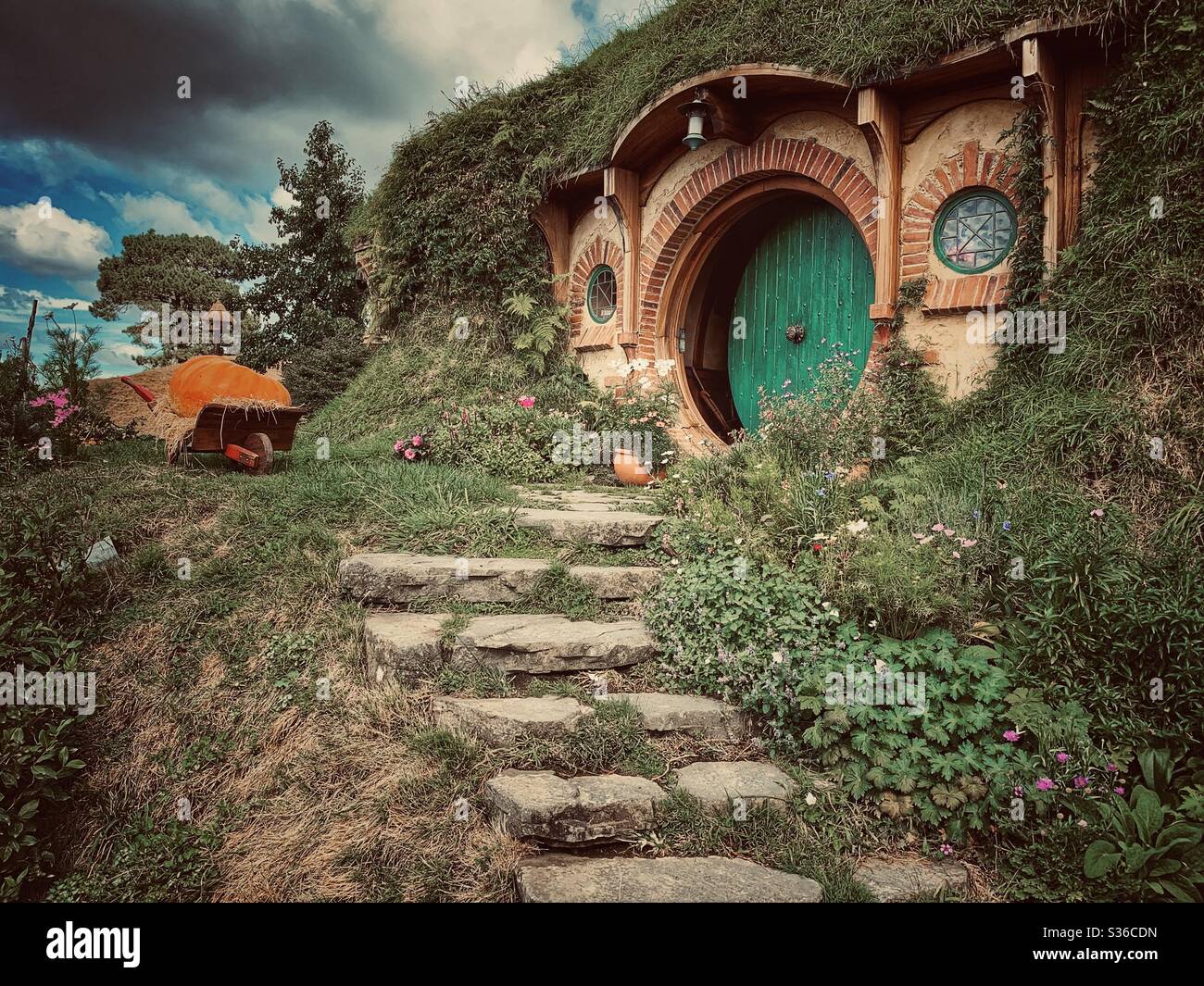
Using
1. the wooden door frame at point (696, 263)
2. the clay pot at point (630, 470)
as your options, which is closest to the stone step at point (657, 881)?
the clay pot at point (630, 470)

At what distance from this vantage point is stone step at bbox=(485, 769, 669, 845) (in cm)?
262

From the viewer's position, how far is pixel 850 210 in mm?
5984

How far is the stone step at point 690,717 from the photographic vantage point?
10.8 ft

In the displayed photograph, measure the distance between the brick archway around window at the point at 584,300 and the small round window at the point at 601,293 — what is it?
0.04m

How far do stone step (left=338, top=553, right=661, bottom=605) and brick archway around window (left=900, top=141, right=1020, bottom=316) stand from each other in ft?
10.4

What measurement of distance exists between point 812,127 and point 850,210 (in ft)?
2.94

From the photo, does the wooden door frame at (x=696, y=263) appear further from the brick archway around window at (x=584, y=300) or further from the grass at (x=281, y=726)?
the grass at (x=281, y=726)

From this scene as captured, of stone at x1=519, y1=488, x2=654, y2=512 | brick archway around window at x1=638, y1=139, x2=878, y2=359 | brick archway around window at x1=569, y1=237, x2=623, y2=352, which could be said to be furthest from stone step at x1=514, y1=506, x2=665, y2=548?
brick archway around window at x1=569, y1=237, x2=623, y2=352

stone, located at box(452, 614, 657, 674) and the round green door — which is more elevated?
the round green door

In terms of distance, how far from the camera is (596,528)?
4.60 meters

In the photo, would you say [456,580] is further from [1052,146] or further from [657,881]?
[1052,146]

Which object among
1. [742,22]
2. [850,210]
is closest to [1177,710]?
[850,210]

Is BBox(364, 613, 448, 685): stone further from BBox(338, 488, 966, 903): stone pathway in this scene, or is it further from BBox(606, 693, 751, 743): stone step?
BBox(606, 693, 751, 743): stone step
